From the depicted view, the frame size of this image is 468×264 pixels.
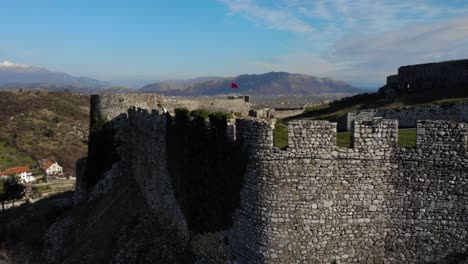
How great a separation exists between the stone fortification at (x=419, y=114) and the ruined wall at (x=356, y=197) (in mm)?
9677

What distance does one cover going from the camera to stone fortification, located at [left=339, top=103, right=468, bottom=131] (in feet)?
70.3

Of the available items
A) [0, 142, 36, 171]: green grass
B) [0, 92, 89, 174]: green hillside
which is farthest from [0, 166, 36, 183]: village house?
[0, 92, 89, 174]: green hillside

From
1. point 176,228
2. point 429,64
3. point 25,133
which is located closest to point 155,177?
point 176,228

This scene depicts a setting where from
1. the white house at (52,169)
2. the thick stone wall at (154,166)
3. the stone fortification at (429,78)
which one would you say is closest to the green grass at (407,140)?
the thick stone wall at (154,166)

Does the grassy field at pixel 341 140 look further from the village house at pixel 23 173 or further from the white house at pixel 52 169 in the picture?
the white house at pixel 52 169

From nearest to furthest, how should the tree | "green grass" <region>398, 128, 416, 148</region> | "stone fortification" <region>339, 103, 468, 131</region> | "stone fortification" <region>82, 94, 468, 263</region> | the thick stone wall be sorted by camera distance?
"stone fortification" <region>82, 94, 468, 263</region>, "green grass" <region>398, 128, 416, 148</region>, the thick stone wall, "stone fortification" <region>339, 103, 468, 131</region>, the tree

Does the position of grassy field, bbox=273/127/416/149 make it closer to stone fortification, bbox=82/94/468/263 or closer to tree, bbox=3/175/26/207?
stone fortification, bbox=82/94/468/263

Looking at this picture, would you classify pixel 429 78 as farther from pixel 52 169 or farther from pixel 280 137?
pixel 52 169

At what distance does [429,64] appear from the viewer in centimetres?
3034

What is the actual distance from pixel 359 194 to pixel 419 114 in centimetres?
1160

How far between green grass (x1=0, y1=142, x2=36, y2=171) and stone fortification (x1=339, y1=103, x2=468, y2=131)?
93961mm

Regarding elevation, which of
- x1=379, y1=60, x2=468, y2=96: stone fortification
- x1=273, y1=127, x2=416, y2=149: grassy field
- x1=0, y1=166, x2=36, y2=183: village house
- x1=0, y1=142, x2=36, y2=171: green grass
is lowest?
x1=0, y1=166, x2=36, y2=183: village house

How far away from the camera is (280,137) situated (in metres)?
14.4

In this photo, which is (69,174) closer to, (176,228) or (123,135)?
(123,135)
